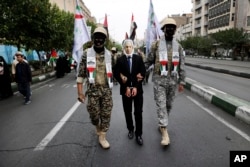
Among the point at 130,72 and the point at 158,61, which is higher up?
the point at 158,61

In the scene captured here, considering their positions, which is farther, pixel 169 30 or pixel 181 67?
pixel 181 67

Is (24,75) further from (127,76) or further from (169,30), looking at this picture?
(169,30)

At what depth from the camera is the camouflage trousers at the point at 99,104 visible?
14.8 ft

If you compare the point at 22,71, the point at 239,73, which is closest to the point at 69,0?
the point at 239,73

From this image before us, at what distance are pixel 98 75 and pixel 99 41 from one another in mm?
555

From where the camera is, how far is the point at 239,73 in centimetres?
1892

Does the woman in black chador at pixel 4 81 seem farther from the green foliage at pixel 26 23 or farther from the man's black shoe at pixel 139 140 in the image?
the man's black shoe at pixel 139 140

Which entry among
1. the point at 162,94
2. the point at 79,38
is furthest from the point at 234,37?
the point at 162,94

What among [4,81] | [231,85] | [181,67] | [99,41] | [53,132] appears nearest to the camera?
[99,41]

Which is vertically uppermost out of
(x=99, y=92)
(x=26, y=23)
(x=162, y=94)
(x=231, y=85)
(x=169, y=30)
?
(x=26, y=23)

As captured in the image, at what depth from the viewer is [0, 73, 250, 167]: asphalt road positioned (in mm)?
4035

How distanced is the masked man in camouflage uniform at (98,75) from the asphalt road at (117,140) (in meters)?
0.52

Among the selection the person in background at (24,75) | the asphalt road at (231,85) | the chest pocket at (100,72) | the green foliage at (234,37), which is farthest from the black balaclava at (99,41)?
the green foliage at (234,37)

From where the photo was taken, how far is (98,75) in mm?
4496
